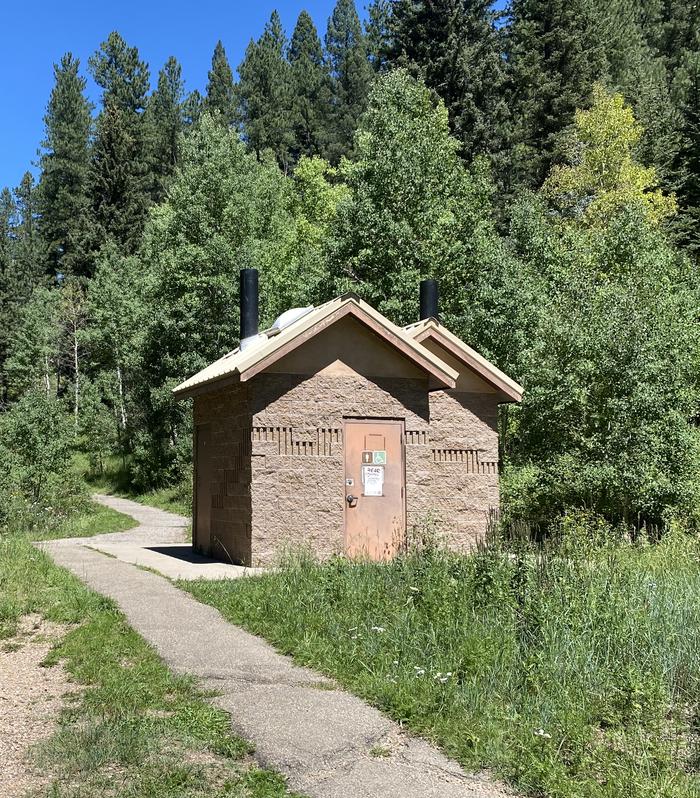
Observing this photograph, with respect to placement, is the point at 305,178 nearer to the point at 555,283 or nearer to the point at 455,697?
the point at 555,283

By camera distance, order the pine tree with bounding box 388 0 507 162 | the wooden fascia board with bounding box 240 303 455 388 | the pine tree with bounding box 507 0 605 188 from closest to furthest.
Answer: the wooden fascia board with bounding box 240 303 455 388 → the pine tree with bounding box 388 0 507 162 → the pine tree with bounding box 507 0 605 188

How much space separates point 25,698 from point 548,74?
3814 cm

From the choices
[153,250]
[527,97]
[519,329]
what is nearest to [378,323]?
[519,329]

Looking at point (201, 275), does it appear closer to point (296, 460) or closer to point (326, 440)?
point (326, 440)

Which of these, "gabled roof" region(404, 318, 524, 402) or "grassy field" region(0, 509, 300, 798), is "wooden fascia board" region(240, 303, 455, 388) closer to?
"gabled roof" region(404, 318, 524, 402)

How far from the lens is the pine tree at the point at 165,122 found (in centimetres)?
5378

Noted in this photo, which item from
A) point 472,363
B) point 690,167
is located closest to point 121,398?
point 690,167

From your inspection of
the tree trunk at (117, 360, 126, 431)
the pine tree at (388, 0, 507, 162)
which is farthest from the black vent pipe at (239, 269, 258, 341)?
the tree trunk at (117, 360, 126, 431)

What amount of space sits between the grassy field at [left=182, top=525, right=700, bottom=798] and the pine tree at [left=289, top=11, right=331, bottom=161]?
44396mm

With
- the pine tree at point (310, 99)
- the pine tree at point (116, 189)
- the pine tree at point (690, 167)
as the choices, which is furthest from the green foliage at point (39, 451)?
the pine tree at point (310, 99)

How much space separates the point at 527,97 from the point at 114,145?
23.7 metres

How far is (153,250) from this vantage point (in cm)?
3756

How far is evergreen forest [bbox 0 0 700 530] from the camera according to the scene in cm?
1811

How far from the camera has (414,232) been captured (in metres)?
25.9
